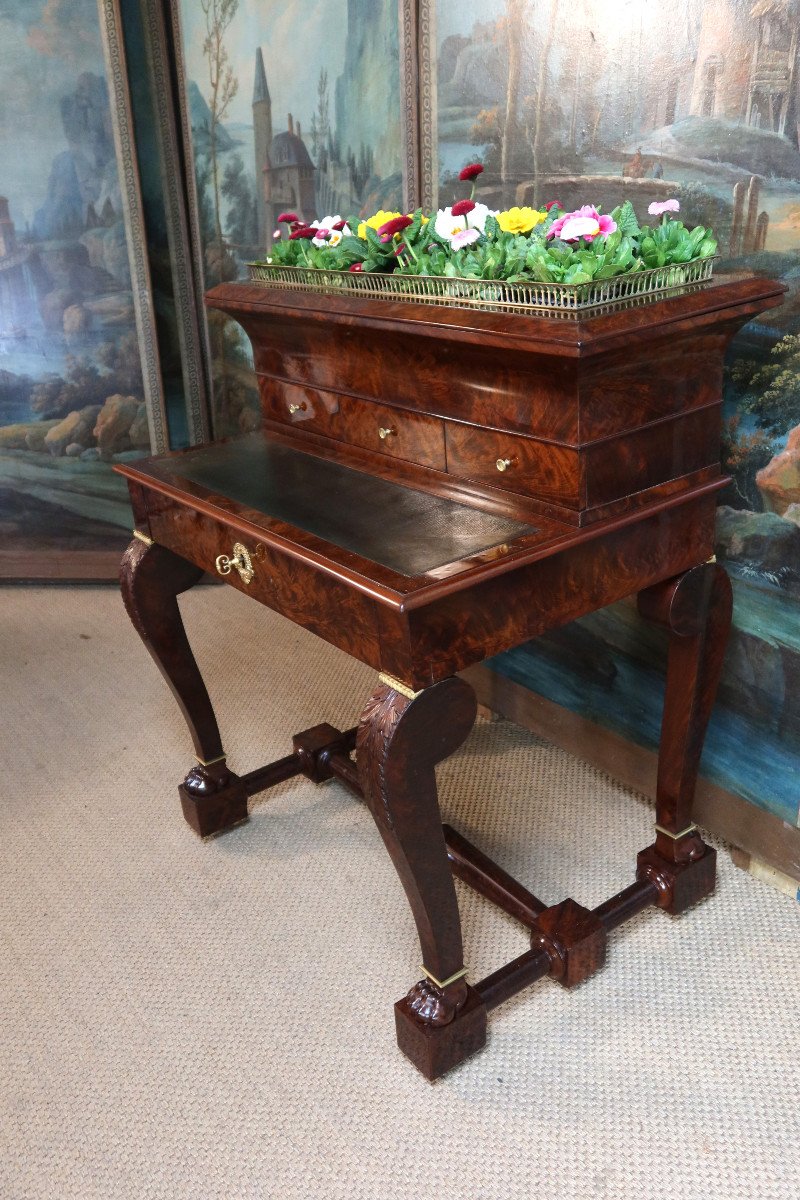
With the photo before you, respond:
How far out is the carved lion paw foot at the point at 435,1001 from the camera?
1975 millimetres

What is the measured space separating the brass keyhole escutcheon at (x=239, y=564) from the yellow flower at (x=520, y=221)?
2.55 feet

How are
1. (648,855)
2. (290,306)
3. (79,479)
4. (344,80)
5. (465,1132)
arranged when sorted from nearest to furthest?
(465,1132) → (290,306) → (648,855) → (344,80) → (79,479)

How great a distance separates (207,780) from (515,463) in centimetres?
132

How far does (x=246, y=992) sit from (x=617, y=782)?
1148 mm

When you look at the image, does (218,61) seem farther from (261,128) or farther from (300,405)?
(300,405)

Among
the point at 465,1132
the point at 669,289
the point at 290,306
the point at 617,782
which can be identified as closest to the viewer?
the point at 669,289

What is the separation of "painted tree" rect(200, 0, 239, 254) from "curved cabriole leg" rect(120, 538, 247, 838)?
1.77 m

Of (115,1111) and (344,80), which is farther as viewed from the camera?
(344,80)

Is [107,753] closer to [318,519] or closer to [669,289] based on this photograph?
[318,519]

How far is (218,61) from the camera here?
340 centimetres

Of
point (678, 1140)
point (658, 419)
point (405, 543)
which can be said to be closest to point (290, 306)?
point (405, 543)

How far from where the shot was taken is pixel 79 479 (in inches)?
164

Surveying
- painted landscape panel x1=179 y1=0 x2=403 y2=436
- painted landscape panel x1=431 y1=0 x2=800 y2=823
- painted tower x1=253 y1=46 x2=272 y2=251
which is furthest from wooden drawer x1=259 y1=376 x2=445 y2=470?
painted tower x1=253 y1=46 x2=272 y2=251

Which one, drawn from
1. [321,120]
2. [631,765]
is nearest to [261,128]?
[321,120]
